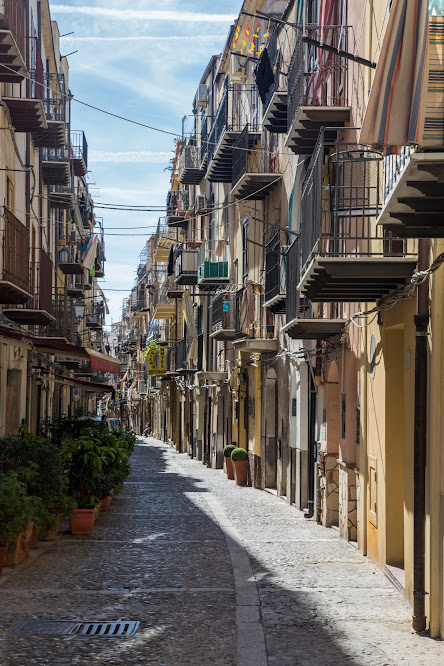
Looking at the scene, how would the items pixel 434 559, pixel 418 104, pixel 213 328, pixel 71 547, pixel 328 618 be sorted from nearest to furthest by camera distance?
pixel 418 104 → pixel 434 559 → pixel 328 618 → pixel 71 547 → pixel 213 328

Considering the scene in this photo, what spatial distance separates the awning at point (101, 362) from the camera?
66.7ft

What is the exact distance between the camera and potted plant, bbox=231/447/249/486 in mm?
24906

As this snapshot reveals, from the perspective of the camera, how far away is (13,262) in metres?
17.1

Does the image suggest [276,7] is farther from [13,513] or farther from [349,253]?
[13,513]

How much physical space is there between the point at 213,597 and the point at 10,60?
857 centimetres

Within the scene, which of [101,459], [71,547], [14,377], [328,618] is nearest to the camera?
[328,618]

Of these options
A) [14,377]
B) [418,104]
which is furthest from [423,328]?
[14,377]

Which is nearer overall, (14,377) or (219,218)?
(14,377)

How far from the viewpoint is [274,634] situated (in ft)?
28.5

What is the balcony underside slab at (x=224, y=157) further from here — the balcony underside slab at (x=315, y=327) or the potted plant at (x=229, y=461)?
the balcony underside slab at (x=315, y=327)

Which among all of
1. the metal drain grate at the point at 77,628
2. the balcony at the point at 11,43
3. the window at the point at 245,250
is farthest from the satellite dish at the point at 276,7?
the metal drain grate at the point at 77,628

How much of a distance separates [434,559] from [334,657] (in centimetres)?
138

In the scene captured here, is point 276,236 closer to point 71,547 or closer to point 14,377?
point 14,377

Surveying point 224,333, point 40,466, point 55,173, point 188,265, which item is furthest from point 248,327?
point 188,265
